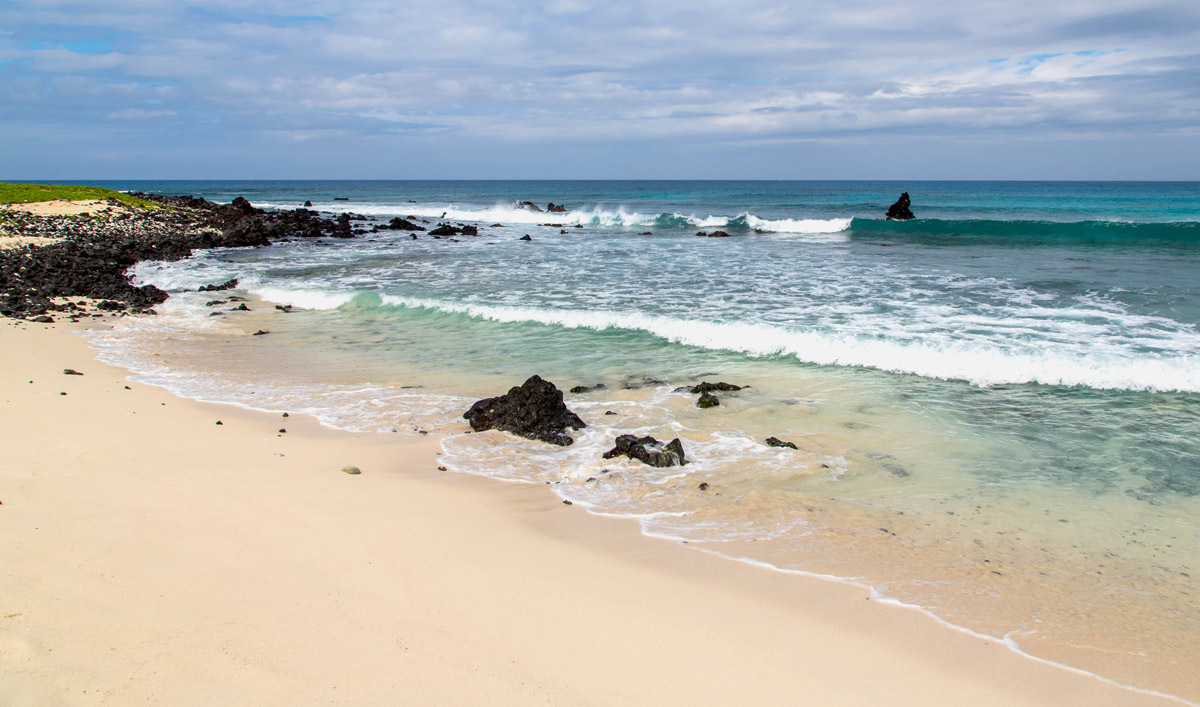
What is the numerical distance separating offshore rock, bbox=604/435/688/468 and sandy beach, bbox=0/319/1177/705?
1031 mm

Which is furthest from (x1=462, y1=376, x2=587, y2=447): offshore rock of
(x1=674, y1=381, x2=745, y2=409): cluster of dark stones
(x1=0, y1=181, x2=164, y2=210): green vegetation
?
(x1=0, y1=181, x2=164, y2=210): green vegetation

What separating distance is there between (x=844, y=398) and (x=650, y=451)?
3.29 meters

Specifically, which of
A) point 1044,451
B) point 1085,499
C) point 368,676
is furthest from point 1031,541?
point 368,676

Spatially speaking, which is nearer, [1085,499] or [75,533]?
[75,533]

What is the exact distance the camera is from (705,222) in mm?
43750

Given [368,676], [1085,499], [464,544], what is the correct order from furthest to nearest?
[1085,499] → [464,544] → [368,676]

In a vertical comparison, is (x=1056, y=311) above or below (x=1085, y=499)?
above

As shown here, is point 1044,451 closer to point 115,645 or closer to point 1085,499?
point 1085,499

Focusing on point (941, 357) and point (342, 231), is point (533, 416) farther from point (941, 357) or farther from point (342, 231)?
point (342, 231)

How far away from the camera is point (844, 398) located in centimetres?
828

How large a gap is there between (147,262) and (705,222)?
3127 centimetres

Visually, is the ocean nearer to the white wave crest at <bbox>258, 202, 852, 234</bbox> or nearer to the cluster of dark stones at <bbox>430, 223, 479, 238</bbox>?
the cluster of dark stones at <bbox>430, 223, 479, 238</bbox>

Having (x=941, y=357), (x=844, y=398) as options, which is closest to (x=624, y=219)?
(x=941, y=357)

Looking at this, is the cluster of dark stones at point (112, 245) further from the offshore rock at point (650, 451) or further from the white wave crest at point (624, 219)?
the white wave crest at point (624, 219)
